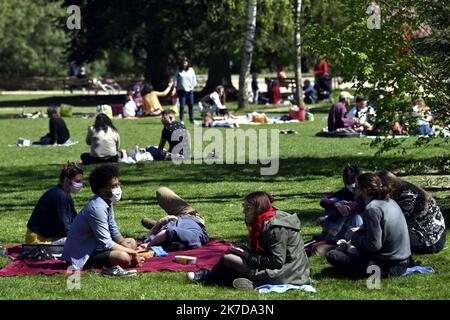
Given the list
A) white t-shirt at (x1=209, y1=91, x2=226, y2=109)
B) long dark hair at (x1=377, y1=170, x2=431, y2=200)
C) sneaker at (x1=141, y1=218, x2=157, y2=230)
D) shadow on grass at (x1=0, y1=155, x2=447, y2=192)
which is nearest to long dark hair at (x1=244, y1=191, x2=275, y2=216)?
long dark hair at (x1=377, y1=170, x2=431, y2=200)

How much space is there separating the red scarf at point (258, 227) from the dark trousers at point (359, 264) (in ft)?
2.82

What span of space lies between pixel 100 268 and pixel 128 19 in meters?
35.2

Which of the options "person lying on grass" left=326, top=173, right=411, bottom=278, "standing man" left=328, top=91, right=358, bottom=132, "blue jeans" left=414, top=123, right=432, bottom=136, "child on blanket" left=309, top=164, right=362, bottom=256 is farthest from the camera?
"standing man" left=328, top=91, right=358, bottom=132

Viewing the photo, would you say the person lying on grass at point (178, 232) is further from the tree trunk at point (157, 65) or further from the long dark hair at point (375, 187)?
the tree trunk at point (157, 65)

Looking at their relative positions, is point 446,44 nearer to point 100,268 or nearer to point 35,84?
→ point 100,268

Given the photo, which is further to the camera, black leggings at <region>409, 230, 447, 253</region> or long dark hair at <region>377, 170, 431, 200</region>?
black leggings at <region>409, 230, 447, 253</region>

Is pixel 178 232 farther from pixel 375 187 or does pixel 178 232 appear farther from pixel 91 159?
pixel 91 159

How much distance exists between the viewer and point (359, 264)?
34.6 feet

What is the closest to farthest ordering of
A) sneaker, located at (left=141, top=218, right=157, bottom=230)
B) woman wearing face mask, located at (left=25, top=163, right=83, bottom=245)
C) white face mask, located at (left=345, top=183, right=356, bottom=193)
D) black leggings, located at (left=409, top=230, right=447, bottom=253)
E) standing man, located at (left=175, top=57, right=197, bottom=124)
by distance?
black leggings, located at (left=409, top=230, right=447, bottom=253) < woman wearing face mask, located at (left=25, top=163, right=83, bottom=245) < white face mask, located at (left=345, top=183, right=356, bottom=193) < sneaker, located at (left=141, top=218, right=157, bottom=230) < standing man, located at (left=175, top=57, right=197, bottom=124)

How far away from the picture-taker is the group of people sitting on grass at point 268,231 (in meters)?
10.2

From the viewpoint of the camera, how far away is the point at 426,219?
11594mm

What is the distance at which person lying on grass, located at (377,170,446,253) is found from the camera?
11.4 m

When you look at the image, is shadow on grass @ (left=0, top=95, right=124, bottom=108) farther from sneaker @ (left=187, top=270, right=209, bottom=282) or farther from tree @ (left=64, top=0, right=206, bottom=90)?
sneaker @ (left=187, top=270, right=209, bottom=282)
